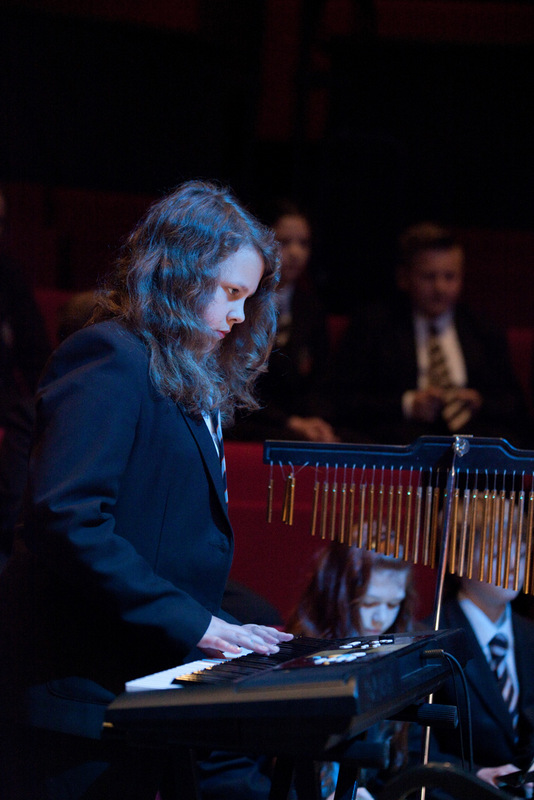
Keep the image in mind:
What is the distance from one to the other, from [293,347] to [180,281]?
2665 mm

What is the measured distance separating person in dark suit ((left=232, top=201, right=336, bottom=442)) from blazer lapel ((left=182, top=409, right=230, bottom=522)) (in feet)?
7.62

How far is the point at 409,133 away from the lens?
528 cm

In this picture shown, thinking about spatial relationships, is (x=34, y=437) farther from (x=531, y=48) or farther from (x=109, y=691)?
(x=531, y=48)

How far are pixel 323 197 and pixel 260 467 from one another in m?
2.41

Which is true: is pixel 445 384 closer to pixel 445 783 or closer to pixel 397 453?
pixel 397 453

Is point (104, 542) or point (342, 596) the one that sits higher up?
point (104, 542)

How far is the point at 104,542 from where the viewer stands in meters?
1.49

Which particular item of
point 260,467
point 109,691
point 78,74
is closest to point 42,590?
point 109,691

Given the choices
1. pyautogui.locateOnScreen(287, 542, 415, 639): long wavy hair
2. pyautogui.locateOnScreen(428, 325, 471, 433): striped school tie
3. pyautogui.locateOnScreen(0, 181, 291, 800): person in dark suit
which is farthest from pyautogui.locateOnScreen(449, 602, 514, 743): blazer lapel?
pyautogui.locateOnScreen(428, 325, 471, 433): striped school tie

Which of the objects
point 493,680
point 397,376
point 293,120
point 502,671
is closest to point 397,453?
point 493,680

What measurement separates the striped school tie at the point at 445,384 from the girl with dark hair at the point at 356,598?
1.34 metres

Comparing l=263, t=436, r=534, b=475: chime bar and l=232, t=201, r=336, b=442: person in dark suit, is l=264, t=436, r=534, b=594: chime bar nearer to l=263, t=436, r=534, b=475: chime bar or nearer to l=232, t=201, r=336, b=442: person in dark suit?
l=263, t=436, r=534, b=475: chime bar

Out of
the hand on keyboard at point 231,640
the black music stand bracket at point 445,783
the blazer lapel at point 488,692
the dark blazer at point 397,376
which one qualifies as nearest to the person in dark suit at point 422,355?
the dark blazer at point 397,376

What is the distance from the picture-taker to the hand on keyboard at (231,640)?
156 centimetres
